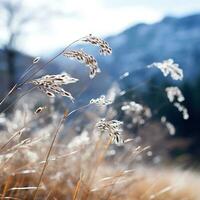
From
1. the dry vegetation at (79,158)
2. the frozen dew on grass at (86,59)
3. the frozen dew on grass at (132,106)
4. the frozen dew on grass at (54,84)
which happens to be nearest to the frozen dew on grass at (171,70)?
the dry vegetation at (79,158)

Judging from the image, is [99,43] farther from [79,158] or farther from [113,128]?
[79,158]

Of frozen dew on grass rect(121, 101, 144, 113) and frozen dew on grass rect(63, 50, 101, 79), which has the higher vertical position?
frozen dew on grass rect(63, 50, 101, 79)

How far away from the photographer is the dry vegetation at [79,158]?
177 cm

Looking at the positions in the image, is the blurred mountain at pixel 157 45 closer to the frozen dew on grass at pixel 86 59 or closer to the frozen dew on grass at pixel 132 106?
the frozen dew on grass at pixel 132 106

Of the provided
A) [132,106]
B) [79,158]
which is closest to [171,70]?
[132,106]

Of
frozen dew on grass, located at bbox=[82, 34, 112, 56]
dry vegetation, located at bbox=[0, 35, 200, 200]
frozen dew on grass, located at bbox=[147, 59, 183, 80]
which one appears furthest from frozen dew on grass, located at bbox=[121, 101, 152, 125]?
frozen dew on grass, located at bbox=[82, 34, 112, 56]

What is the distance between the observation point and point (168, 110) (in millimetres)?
20578

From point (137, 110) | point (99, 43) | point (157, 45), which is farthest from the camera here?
point (157, 45)

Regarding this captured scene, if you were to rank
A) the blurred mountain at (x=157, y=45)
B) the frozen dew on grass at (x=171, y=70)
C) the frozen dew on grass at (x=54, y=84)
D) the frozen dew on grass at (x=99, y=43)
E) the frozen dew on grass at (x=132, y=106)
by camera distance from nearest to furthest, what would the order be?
1. the frozen dew on grass at (x=54, y=84)
2. the frozen dew on grass at (x=99, y=43)
3. the frozen dew on grass at (x=171, y=70)
4. the frozen dew on grass at (x=132, y=106)
5. the blurred mountain at (x=157, y=45)

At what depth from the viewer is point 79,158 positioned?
13.5 feet

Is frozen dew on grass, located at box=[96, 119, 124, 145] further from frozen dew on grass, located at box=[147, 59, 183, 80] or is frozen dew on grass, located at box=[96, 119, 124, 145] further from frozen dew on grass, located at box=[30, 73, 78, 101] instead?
frozen dew on grass, located at box=[147, 59, 183, 80]

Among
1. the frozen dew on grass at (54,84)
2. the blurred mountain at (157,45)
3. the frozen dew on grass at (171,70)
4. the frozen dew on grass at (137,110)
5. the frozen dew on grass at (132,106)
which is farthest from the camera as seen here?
the blurred mountain at (157,45)

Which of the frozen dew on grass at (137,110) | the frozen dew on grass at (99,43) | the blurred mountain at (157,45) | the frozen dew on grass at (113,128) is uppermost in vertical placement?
the frozen dew on grass at (99,43)

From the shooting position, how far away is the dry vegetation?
177 centimetres
